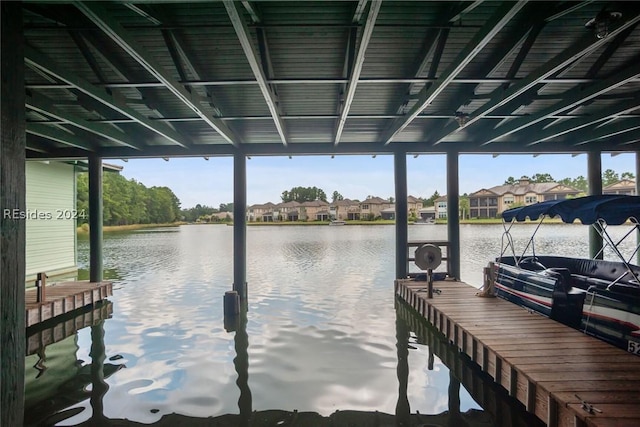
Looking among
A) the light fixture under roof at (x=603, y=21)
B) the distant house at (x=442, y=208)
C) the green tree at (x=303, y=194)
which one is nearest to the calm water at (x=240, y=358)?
the distant house at (x=442, y=208)

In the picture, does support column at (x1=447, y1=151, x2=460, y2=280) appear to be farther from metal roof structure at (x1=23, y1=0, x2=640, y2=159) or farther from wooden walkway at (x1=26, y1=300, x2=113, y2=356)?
wooden walkway at (x1=26, y1=300, x2=113, y2=356)

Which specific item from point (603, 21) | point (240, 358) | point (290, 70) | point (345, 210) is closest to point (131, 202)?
point (345, 210)

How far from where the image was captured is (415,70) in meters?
4.31

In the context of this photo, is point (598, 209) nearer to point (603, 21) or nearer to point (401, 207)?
point (603, 21)

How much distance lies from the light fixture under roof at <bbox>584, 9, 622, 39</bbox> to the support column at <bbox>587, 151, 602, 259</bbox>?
596 centimetres

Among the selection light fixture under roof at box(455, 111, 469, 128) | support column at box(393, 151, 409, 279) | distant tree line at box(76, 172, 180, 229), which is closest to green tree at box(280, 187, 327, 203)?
distant tree line at box(76, 172, 180, 229)

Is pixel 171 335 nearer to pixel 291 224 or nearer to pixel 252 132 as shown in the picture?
pixel 252 132

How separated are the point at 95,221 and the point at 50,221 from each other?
13.8 feet

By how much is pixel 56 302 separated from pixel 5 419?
516 centimetres

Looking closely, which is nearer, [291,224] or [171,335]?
[171,335]

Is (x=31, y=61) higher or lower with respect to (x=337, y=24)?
lower

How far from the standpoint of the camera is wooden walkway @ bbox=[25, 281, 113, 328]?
5906mm

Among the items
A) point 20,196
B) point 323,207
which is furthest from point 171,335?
point 323,207

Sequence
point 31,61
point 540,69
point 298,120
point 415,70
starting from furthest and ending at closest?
1. point 298,120
2. point 415,70
3. point 540,69
4. point 31,61
